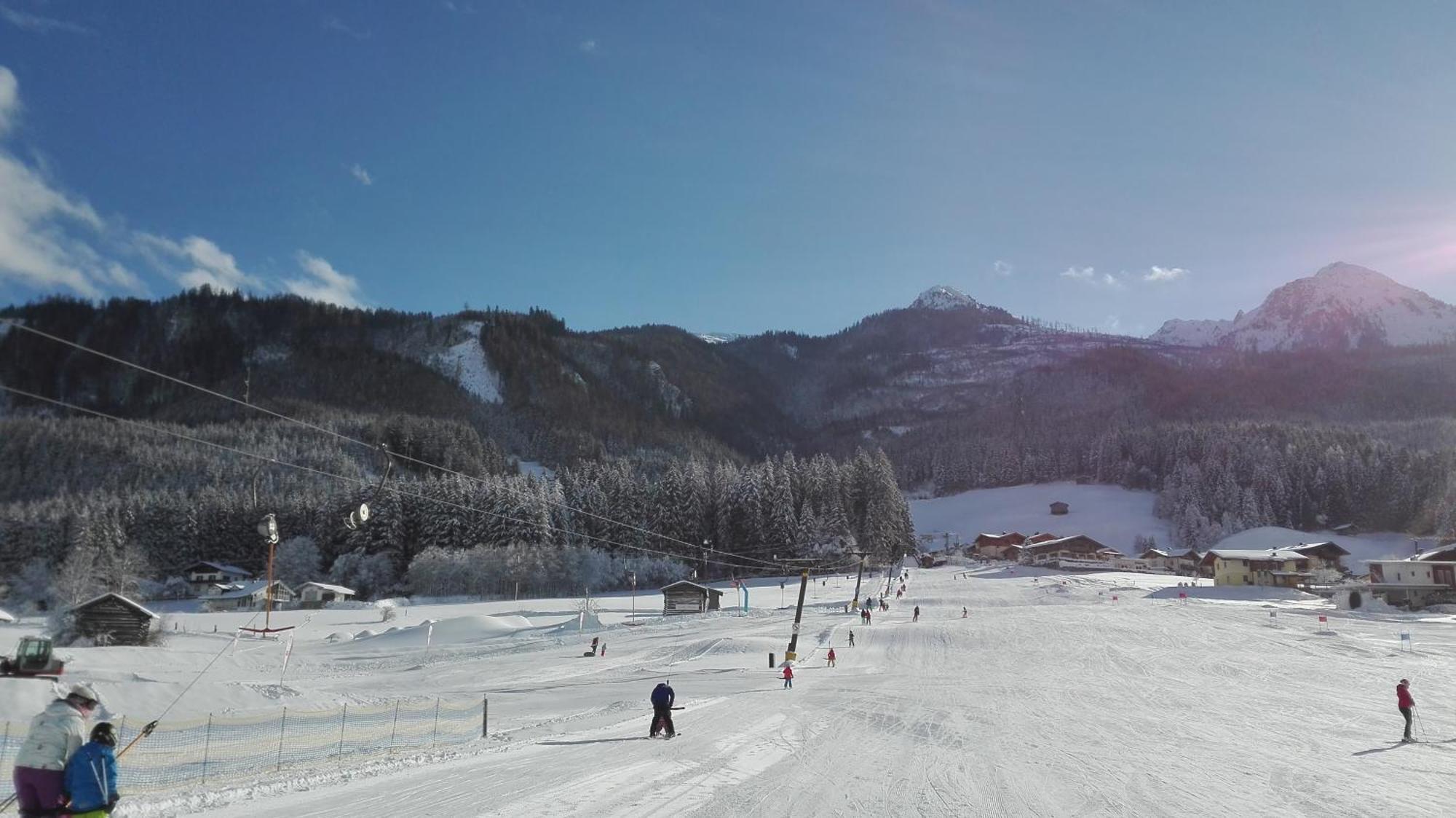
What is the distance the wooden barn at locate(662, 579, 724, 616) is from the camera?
64750mm

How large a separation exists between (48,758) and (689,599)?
60.4 meters

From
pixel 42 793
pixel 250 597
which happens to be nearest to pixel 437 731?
pixel 42 793

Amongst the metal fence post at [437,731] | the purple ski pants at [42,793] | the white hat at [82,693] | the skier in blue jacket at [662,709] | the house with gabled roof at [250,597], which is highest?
the white hat at [82,693]

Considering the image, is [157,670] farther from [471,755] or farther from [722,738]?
[722,738]

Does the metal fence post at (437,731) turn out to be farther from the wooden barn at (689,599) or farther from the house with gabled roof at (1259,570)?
the house with gabled roof at (1259,570)

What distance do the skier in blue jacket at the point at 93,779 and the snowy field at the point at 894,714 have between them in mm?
3605

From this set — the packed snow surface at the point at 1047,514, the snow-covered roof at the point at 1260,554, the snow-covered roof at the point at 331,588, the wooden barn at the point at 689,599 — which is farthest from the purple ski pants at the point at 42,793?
the packed snow surface at the point at 1047,514

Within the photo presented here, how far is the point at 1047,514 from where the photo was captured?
145125 millimetres

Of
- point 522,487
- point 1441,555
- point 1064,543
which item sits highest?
point 522,487

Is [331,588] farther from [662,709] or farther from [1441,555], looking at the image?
[1441,555]

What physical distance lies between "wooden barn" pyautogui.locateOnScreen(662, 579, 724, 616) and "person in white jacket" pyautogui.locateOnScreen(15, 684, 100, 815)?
59.1 metres

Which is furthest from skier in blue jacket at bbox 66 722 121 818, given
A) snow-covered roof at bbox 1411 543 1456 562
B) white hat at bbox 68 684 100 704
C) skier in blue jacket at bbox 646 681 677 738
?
snow-covered roof at bbox 1411 543 1456 562

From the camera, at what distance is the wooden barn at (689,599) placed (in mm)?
64750

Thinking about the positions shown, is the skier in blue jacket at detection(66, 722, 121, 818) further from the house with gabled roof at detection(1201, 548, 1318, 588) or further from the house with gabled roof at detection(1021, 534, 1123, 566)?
the house with gabled roof at detection(1021, 534, 1123, 566)
